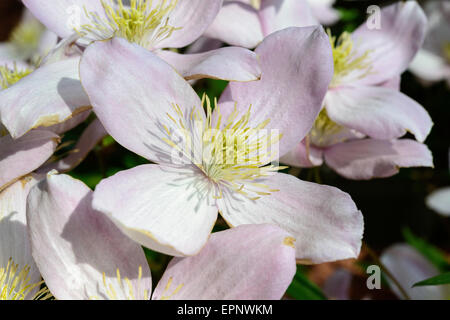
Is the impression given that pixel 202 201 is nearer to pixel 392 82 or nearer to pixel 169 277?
pixel 169 277

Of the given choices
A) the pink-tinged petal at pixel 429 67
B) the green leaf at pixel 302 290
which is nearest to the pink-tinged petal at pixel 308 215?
the green leaf at pixel 302 290

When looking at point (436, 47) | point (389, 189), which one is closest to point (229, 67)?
point (436, 47)

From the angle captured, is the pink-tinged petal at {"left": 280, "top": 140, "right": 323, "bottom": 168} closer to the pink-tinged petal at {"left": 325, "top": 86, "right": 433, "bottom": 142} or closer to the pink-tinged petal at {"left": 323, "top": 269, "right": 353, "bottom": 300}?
the pink-tinged petal at {"left": 325, "top": 86, "right": 433, "bottom": 142}

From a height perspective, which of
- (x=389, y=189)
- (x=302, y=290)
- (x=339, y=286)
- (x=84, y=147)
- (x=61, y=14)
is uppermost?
(x=61, y=14)

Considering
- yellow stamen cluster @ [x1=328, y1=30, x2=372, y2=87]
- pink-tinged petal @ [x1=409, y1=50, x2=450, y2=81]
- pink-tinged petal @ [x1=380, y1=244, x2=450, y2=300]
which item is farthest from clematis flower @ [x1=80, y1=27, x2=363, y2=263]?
pink-tinged petal @ [x1=409, y1=50, x2=450, y2=81]

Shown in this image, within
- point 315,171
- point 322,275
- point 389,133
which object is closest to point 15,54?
point 315,171

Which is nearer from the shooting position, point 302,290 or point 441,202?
point 302,290

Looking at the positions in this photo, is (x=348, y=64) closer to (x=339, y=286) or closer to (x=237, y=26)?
(x=237, y=26)
